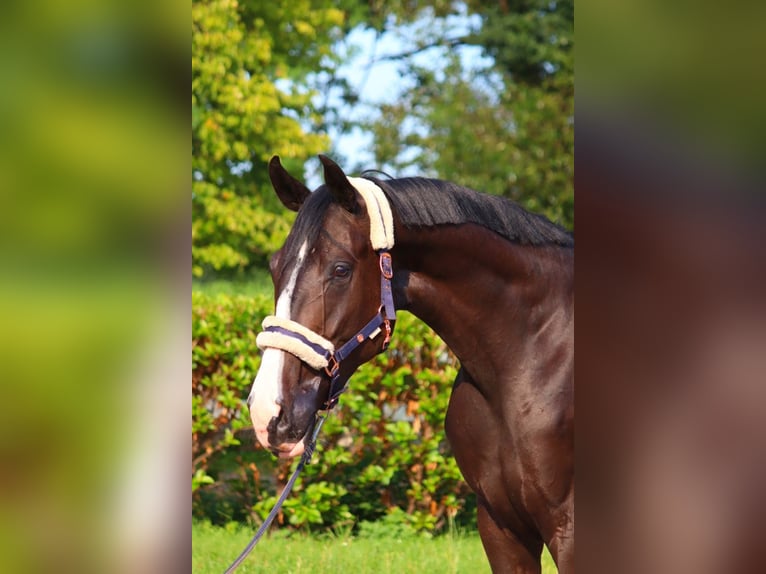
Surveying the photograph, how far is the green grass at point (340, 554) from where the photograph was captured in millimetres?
4699

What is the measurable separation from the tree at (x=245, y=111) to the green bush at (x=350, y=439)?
6245mm

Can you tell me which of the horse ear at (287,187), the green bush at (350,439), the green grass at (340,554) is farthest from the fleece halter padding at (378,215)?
the green bush at (350,439)

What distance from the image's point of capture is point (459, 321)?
269cm

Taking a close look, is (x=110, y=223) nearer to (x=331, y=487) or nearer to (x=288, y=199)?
(x=288, y=199)

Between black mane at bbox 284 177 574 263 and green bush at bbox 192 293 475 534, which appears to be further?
green bush at bbox 192 293 475 534

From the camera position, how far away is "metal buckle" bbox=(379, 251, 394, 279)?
8.23 feet

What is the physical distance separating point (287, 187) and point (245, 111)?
9242 millimetres

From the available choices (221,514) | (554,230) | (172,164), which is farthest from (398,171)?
(172,164)

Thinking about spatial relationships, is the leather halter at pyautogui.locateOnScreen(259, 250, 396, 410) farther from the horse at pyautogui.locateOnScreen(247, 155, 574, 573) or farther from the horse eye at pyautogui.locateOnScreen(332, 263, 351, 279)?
the horse eye at pyautogui.locateOnScreen(332, 263, 351, 279)

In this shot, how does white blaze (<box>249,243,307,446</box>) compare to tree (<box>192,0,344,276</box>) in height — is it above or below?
below

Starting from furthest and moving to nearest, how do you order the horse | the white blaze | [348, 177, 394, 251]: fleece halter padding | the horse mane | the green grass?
the green grass → the horse mane → [348, 177, 394, 251]: fleece halter padding → the horse → the white blaze

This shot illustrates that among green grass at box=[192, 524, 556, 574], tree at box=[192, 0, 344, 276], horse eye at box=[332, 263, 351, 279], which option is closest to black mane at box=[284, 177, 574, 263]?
horse eye at box=[332, 263, 351, 279]

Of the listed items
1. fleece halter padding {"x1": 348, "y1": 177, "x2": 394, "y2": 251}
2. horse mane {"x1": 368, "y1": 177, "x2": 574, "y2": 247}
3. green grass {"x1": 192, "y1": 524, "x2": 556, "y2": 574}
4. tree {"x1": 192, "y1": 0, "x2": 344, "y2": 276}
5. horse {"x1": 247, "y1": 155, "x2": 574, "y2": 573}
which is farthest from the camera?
tree {"x1": 192, "y1": 0, "x2": 344, "y2": 276}

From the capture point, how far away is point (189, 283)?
78cm
